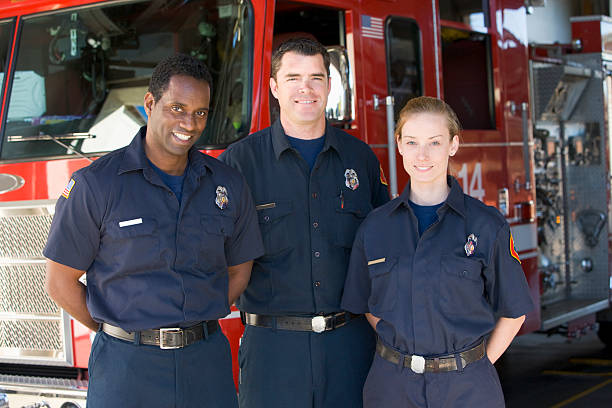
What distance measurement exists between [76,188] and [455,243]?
4.17 ft

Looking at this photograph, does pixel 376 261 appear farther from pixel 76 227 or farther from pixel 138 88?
pixel 138 88

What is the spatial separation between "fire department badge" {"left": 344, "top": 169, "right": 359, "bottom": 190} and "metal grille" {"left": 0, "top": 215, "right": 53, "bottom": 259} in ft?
4.90

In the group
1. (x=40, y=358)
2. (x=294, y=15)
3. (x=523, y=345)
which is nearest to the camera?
(x=40, y=358)

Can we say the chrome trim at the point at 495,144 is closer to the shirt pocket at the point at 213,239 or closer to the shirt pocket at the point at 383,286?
the shirt pocket at the point at 383,286

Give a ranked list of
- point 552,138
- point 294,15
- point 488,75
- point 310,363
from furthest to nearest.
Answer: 1. point 552,138
2. point 488,75
3. point 294,15
4. point 310,363

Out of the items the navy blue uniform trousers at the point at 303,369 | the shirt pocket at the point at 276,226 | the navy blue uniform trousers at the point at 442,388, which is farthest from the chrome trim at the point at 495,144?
the navy blue uniform trousers at the point at 442,388

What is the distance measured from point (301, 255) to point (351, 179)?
0.38 m

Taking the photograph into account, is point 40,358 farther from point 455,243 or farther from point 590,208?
point 590,208

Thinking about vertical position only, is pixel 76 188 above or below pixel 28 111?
below

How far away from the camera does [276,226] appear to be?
3.17m

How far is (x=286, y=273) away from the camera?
3.16 m

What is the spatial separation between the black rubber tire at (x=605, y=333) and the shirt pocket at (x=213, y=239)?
568 cm

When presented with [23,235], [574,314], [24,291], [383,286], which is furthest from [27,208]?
[574,314]

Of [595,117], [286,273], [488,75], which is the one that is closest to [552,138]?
[595,117]
